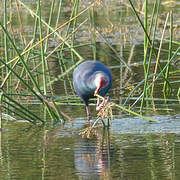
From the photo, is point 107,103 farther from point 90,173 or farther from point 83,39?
point 83,39

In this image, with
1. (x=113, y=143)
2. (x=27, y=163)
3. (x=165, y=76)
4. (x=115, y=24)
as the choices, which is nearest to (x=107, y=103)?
(x=113, y=143)

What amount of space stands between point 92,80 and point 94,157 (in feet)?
3.53

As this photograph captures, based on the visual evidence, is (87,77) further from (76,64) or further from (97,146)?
(76,64)

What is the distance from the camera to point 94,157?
4.72 metres

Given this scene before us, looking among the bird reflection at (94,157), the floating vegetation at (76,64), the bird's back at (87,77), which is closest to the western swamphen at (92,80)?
the bird's back at (87,77)

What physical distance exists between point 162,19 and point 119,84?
17.5ft

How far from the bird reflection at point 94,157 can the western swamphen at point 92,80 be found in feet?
1.40

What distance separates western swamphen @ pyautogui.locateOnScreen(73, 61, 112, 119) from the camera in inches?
218

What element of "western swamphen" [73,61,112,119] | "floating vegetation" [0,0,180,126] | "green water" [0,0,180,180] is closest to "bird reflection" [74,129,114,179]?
"green water" [0,0,180,180]

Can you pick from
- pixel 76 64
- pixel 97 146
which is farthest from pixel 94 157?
pixel 76 64

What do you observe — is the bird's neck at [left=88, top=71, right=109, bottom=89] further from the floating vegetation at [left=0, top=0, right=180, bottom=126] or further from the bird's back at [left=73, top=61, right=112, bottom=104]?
the floating vegetation at [left=0, top=0, right=180, bottom=126]

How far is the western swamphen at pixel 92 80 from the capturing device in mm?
5549

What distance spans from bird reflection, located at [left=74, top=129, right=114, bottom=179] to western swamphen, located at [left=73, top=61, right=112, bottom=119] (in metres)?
0.43

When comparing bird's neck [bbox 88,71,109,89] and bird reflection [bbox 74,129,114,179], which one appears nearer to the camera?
bird reflection [bbox 74,129,114,179]
